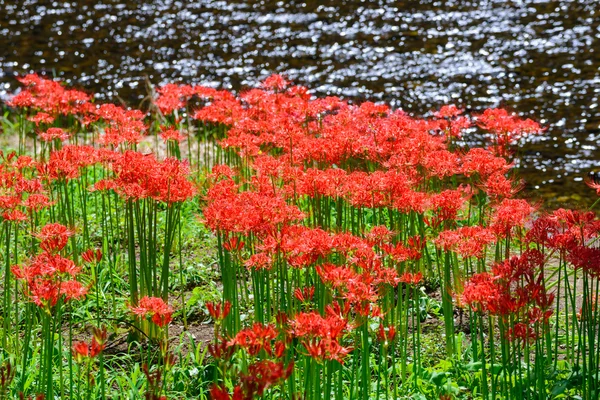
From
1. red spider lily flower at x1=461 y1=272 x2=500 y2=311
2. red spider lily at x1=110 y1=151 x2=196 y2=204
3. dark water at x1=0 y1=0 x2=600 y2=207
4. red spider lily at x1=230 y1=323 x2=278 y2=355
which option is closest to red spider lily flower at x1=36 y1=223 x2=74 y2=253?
red spider lily at x1=110 y1=151 x2=196 y2=204

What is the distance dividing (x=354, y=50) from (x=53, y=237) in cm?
929

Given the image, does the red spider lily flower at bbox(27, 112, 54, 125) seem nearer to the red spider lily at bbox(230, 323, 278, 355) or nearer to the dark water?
the red spider lily at bbox(230, 323, 278, 355)

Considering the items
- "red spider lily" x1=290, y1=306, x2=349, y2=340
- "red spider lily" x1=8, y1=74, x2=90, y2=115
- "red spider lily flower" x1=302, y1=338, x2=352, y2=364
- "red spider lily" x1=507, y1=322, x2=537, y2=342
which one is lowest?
"red spider lily" x1=507, y1=322, x2=537, y2=342

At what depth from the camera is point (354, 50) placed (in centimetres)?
1280

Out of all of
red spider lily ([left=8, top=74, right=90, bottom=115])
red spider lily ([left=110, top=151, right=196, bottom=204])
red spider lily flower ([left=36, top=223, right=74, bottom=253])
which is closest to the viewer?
red spider lily flower ([left=36, top=223, right=74, bottom=253])

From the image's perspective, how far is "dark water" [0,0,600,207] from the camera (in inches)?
438

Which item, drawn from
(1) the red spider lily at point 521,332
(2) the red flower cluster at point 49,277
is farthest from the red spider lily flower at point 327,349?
(2) the red flower cluster at point 49,277

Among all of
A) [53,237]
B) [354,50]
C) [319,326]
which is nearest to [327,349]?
[319,326]

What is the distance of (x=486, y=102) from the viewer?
11.0 metres

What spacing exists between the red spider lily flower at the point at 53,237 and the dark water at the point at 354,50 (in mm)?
6534

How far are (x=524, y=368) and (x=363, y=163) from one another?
8.14ft

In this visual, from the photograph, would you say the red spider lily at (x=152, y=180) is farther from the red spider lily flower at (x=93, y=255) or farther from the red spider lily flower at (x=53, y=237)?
the red spider lily flower at (x=53, y=237)

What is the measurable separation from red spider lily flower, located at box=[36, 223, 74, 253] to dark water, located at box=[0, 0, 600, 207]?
6.53 meters

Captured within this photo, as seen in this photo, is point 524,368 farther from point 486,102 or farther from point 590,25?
point 590,25
